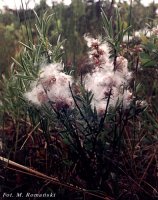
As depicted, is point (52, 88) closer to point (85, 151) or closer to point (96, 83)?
point (96, 83)

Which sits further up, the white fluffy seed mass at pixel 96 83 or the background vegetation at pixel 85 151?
the white fluffy seed mass at pixel 96 83

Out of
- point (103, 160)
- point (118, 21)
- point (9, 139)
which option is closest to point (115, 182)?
point (103, 160)

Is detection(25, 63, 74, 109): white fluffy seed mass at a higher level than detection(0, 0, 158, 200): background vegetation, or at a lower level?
higher

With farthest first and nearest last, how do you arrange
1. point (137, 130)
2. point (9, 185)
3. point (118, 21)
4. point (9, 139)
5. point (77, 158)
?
point (9, 139)
point (137, 130)
point (9, 185)
point (77, 158)
point (118, 21)

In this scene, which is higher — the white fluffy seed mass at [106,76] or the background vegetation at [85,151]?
the white fluffy seed mass at [106,76]

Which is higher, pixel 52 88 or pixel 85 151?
pixel 52 88

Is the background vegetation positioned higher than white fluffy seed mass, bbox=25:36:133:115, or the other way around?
white fluffy seed mass, bbox=25:36:133:115

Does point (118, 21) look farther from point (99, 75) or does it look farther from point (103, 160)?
point (103, 160)

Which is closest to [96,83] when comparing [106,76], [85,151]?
[106,76]
